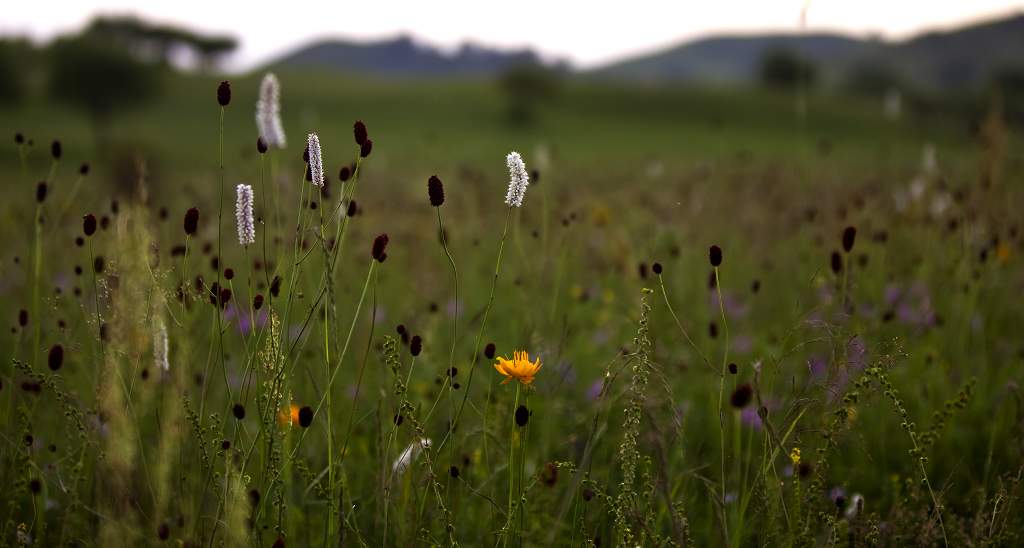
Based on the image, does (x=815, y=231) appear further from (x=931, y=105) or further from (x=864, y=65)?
(x=864, y=65)

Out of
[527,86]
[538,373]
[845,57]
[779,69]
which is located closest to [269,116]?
[538,373]

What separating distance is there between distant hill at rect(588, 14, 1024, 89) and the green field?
4034 inches

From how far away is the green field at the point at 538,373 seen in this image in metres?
1.59

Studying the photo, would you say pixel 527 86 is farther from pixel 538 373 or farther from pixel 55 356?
pixel 55 356

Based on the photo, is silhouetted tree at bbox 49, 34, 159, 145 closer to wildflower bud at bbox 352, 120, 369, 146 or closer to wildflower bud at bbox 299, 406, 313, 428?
wildflower bud at bbox 352, 120, 369, 146

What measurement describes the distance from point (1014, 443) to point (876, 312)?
123 cm

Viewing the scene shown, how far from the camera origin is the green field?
1590 millimetres

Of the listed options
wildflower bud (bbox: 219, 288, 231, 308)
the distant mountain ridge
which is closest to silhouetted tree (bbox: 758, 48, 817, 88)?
the distant mountain ridge

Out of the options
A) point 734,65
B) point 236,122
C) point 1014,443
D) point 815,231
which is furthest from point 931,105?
point 734,65

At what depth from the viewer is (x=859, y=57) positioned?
378 feet

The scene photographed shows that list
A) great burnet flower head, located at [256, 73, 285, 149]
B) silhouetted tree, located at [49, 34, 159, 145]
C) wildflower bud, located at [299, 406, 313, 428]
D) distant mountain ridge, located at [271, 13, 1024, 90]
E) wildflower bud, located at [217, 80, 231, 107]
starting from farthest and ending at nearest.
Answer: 1. distant mountain ridge, located at [271, 13, 1024, 90]
2. silhouetted tree, located at [49, 34, 159, 145]
3. great burnet flower head, located at [256, 73, 285, 149]
4. wildflower bud, located at [217, 80, 231, 107]
5. wildflower bud, located at [299, 406, 313, 428]

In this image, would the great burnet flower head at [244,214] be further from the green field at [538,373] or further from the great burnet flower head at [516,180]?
the great burnet flower head at [516,180]

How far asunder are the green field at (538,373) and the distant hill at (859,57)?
102 m

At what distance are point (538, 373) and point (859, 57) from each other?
12917 centimetres
